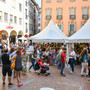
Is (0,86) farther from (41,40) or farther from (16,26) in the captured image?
(16,26)

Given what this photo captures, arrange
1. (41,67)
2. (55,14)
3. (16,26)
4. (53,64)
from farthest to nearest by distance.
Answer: (55,14) < (16,26) < (53,64) < (41,67)

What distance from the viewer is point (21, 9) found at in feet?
107

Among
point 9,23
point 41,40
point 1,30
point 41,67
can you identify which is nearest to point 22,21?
point 9,23

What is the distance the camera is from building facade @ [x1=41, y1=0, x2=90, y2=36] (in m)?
31.1

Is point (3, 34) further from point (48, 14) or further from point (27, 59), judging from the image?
point (27, 59)

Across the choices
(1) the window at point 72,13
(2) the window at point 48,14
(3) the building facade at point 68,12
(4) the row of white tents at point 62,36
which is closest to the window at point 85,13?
(3) the building facade at point 68,12

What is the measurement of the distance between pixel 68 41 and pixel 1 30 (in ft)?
53.9

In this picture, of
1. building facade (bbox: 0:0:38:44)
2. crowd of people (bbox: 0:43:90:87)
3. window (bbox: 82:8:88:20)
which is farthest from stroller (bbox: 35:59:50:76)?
window (bbox: 82:8:88:20)

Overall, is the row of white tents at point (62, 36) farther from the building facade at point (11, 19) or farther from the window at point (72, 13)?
the window at point (72, 13)

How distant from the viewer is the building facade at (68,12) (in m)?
31.1

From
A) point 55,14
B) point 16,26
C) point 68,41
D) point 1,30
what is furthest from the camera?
point 55,14

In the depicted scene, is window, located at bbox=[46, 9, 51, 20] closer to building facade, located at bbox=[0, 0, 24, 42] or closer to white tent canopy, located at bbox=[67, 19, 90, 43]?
building facade, located at bbox=[0, 0, 24, 42]

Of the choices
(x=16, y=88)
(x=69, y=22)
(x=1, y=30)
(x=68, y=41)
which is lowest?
(x=16, y=88)

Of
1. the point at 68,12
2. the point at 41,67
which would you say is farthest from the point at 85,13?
the point at 41,67
